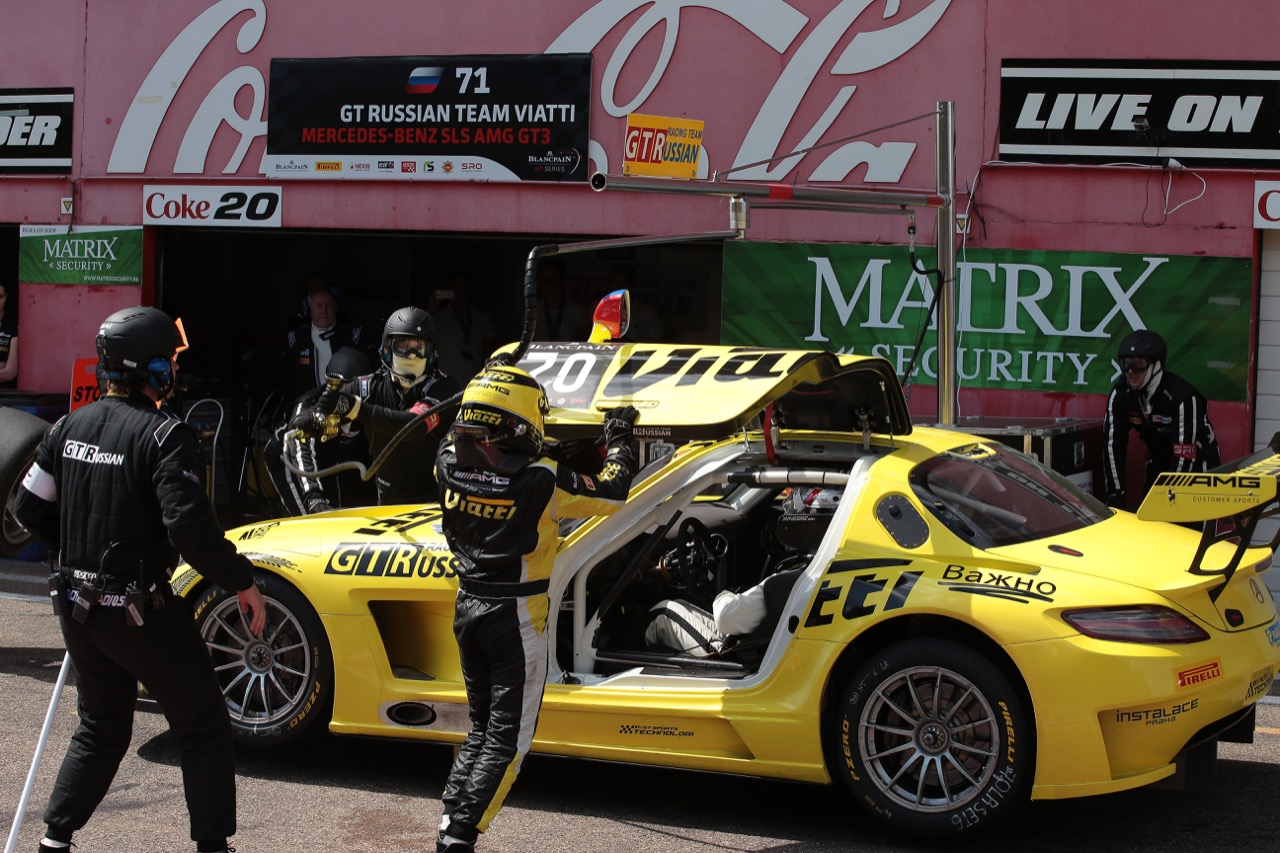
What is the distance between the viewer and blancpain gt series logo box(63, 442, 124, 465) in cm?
461

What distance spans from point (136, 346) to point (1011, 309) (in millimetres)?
6891

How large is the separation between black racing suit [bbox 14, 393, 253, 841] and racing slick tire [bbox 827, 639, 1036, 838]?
2.05m

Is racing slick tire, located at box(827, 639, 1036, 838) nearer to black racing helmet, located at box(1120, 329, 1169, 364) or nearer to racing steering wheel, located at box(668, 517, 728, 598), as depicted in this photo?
racing steering wheel, located at box(668, 517, 728, 598)

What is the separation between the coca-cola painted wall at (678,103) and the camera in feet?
32.8

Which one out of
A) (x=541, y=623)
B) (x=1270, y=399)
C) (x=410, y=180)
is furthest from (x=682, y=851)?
(x=410, y=180)

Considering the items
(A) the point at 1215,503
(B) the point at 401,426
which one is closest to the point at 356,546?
(B) the point at 401,426

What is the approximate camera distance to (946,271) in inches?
319

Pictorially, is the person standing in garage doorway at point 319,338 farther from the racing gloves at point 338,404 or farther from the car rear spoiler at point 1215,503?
the car rear spoiler at point 1215,503

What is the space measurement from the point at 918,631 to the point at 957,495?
1.86ft

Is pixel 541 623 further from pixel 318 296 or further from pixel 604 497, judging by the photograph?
pixel 318 296

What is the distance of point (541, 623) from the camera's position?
4973mm

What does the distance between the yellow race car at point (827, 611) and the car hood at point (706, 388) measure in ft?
0.04

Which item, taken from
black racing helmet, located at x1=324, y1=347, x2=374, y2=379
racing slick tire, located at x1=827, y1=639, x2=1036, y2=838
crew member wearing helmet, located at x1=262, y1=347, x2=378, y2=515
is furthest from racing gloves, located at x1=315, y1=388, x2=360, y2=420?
racing slick tire, located at x1=827, y1=639, x2=1036, y2=838

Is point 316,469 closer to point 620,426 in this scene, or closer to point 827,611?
point 620,426
